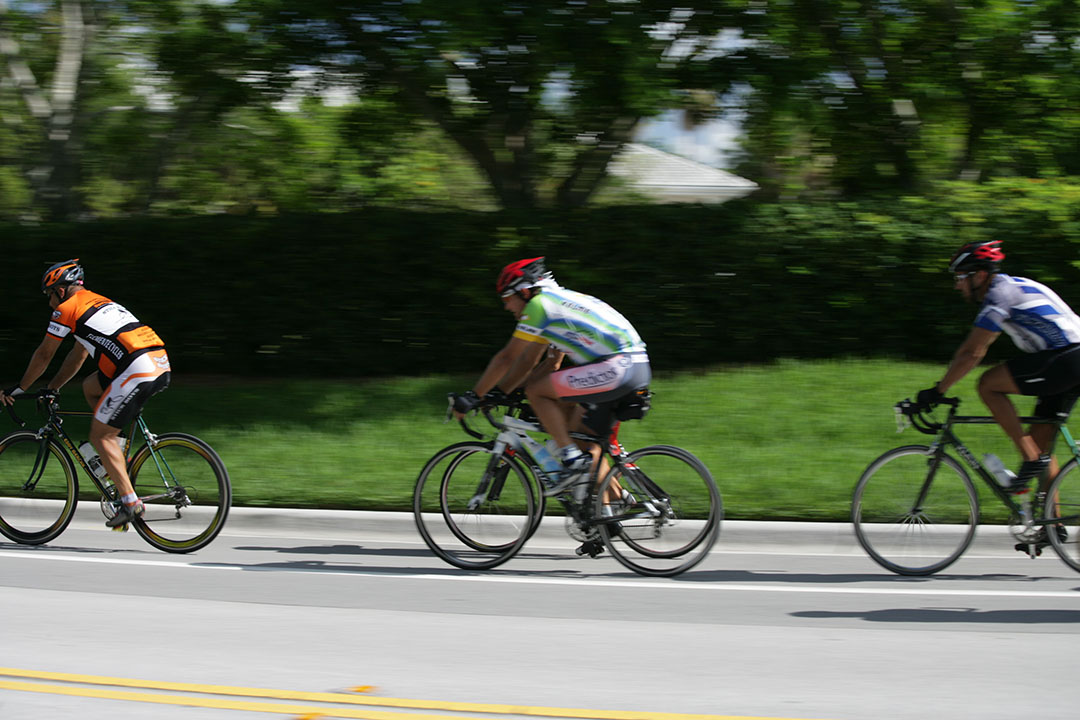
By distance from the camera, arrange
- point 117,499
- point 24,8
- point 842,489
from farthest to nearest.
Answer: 1. point 24,8
2. point 842,489
3. point 117,499

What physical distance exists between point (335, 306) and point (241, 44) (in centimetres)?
361

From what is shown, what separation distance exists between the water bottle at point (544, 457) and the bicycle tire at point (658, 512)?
1.10 feet

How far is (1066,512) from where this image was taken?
6832 mm

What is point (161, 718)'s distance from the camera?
4.57 meters

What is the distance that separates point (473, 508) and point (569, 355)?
127 centimetres

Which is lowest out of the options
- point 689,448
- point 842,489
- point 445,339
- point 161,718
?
point 445,339

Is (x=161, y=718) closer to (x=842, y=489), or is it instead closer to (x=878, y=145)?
(x=842, y=489)

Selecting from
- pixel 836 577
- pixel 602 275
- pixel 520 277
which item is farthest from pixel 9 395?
pixel 602 275

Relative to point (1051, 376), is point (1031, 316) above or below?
above

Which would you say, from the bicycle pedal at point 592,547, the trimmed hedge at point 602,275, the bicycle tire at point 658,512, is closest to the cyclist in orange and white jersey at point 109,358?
the bicycle pedal at point 592,547

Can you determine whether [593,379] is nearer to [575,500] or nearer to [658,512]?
[575,500]

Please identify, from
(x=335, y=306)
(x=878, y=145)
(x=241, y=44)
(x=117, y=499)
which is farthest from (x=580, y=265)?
(x=117, y=499)

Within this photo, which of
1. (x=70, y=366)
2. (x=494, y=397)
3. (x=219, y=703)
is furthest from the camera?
(x=70, y=366)

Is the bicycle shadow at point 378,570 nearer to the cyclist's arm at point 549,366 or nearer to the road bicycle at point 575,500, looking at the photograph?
the road bicycle at point 575,500
